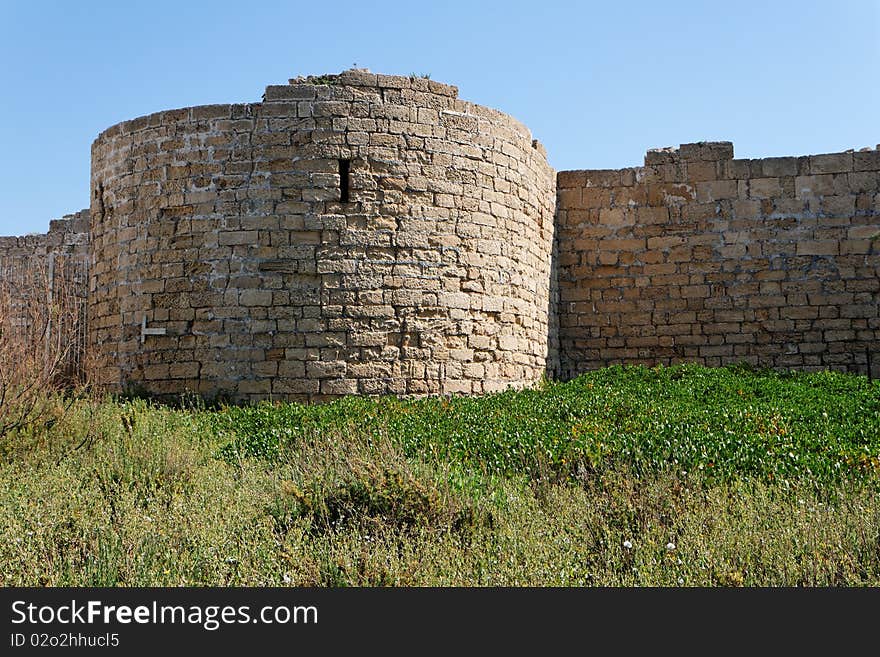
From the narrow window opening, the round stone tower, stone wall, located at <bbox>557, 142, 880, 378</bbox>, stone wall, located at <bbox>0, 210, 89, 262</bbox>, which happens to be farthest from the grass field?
stone wall, located at <bbox>0, 210, 89, 262</bbox>

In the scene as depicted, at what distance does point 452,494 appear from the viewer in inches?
235

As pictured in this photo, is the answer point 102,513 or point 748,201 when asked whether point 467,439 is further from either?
point 748,201

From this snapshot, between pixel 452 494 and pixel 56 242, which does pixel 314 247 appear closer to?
pixel 452 494

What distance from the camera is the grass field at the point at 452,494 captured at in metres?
4.79

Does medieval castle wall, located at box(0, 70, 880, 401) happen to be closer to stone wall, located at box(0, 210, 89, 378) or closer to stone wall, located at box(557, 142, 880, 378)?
stone wall, located at box(557, 142, 880, 378)

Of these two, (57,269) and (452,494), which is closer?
(452,494)

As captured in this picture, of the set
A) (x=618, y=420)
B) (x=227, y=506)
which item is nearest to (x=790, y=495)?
(x=618, y=420)

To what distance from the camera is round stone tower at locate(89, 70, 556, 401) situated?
9875 millimetres

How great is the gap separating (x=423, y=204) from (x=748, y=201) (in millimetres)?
5023

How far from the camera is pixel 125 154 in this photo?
428 inches

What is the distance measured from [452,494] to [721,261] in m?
7.96

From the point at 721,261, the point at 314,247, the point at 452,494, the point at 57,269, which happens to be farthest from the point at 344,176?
the point at 57,269

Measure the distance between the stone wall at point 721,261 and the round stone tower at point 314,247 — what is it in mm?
2669

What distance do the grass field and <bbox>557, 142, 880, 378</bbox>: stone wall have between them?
10.4 ft
